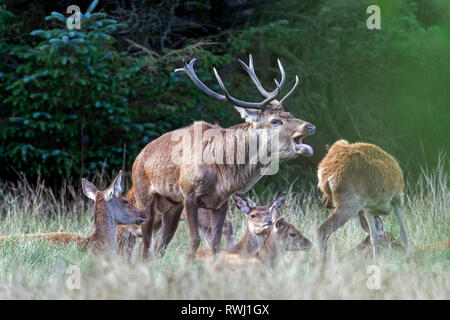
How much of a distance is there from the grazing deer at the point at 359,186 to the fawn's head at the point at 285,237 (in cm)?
22

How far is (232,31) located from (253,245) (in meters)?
6.40

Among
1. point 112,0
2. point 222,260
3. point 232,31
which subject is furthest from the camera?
point 112,0

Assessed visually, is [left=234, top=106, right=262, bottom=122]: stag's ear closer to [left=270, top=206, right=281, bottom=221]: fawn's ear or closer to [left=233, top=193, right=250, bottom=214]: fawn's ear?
[left=233, top=193, right=250, bottom=214]: fawn's ear

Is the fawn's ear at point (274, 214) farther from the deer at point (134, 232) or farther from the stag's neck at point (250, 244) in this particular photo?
the deer at point (134, 232)

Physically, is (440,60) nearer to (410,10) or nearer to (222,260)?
(410,10)

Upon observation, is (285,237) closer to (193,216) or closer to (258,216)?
(258,216)

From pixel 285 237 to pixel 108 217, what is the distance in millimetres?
1763

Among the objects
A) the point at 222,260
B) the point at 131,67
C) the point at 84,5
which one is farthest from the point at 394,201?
the point at 84,5

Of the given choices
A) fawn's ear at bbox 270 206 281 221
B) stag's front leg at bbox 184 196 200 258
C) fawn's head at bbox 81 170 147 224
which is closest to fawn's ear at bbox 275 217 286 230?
stag's front leg at bbox 184 196 200 258

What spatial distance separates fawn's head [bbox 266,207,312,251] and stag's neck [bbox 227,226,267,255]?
511 mm

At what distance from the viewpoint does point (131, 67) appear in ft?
39.8

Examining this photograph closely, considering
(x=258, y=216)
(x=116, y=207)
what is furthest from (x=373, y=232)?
(x=116, y=207)

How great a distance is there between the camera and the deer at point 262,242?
6.86m

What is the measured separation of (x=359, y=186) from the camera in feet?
24.3
